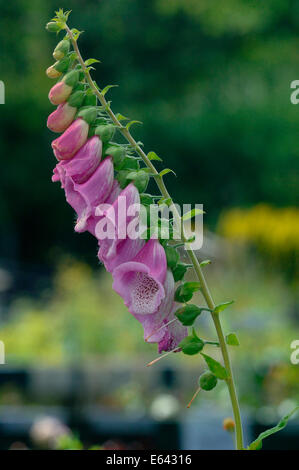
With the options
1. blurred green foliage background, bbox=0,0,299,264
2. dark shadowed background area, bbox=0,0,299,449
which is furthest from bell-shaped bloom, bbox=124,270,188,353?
blurred green foliage background, bbox=0,0,299,264

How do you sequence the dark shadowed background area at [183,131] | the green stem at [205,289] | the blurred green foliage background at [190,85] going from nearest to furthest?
the green stem at [205,289] < the dark shadowed background area at [183,131] < the blurred green foliage background at [190,85]

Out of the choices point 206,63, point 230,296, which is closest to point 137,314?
point 230,296

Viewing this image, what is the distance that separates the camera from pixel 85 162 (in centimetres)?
70

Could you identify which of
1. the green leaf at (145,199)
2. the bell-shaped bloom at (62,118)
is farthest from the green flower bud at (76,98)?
the green leaf at (145,199)

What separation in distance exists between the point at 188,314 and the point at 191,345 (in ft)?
0.10

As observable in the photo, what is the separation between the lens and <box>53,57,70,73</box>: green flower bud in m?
0.71

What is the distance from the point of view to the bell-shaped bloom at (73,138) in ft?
2.26

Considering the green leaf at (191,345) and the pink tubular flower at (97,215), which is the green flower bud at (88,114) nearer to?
the pink tubular flower at (97,215)

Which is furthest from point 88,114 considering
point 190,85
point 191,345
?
point 190,85

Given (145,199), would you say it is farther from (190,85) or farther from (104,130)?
(190,85)

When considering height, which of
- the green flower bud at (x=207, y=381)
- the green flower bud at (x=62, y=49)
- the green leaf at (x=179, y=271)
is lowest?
the green flower bud at (x=207, y=381)

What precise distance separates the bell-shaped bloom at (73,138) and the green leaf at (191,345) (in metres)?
0.21

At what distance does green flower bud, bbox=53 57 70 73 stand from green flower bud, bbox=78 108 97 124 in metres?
0.05
